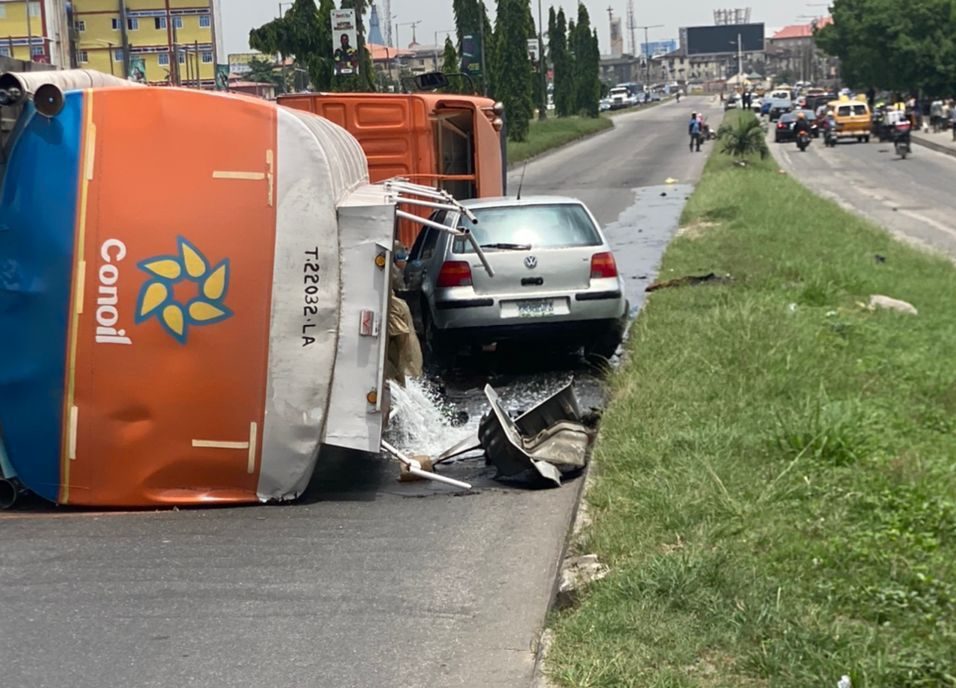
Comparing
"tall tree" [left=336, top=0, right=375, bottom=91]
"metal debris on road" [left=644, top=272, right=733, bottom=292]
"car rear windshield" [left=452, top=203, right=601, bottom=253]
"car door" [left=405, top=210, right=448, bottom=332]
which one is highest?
"tall tree" [left=336, top=0, right=375, bottom=91]

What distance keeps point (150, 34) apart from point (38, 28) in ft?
20.1

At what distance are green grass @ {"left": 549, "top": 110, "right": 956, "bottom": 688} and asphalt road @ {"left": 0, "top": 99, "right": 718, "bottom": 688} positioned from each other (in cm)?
46

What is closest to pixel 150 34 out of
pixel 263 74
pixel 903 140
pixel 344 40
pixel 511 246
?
pixel 344 40

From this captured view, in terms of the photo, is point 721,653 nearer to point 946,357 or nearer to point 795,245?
point 946,357

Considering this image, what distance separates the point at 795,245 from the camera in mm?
18859

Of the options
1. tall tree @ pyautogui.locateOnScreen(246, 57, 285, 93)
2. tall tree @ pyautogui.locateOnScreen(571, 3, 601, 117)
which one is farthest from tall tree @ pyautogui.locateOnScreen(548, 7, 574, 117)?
A: tall tree @ pyautogui.locateOnScreen(246, 57, 285, 93)

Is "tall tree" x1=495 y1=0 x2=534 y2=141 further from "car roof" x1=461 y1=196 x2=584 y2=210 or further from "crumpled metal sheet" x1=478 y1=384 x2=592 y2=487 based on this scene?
"crumpled metal sheet" x1=478 y1=384 x2=592 y2=487

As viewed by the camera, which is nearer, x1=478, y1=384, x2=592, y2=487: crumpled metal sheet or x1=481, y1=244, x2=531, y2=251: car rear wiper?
x1=478, y1=384, x2=592, y2=487: crumpled metal sheet

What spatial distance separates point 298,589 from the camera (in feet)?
20.7

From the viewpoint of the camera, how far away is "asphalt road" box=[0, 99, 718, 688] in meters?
5.34

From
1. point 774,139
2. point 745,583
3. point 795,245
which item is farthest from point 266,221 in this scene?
point 774,139

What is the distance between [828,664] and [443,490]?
4187 millimetres

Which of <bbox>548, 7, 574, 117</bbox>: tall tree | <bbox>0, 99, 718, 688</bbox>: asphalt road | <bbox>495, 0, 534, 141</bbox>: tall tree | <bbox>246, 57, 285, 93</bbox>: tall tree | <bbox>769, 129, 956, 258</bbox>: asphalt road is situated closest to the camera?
<bbox>0, 99, 718, 688</bbox>: asphalt road

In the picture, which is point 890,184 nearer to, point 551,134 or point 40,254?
point 40,254
